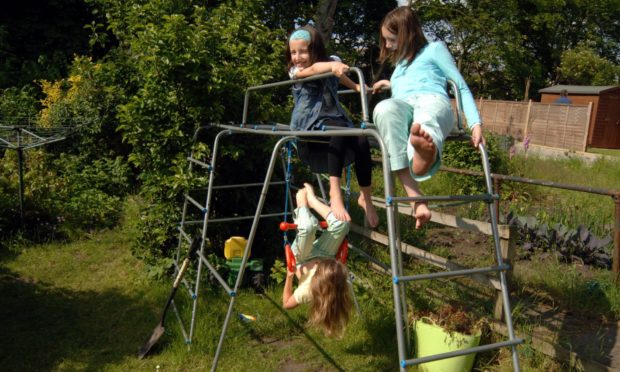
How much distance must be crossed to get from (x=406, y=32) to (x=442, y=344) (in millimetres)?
1890

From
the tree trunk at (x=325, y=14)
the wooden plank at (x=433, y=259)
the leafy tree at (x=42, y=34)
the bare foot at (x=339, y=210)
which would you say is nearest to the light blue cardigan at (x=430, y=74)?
the bare foot at (x=339, y=210)

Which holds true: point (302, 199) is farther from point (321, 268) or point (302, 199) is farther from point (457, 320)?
point (457, 320)

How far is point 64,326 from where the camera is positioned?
434 centimetres

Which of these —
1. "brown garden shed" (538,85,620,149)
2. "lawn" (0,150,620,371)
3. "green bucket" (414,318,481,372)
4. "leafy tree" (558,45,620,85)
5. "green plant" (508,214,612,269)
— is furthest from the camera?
"leafy tree" (558,45,620,85)

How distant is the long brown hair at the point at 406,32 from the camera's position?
9.37 feet

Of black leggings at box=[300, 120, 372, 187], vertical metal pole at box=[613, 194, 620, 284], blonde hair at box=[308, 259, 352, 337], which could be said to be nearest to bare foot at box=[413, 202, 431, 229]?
black leggings at box=[300, 120, 372, 187]

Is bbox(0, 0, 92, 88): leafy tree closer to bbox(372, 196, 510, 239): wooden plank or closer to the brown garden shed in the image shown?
bbox(372, 196, 510, 239): wooden plank

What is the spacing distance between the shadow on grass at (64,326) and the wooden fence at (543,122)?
38.5 ft

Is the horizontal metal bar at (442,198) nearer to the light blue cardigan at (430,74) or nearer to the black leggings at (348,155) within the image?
the light blue cardigan at (430,74)

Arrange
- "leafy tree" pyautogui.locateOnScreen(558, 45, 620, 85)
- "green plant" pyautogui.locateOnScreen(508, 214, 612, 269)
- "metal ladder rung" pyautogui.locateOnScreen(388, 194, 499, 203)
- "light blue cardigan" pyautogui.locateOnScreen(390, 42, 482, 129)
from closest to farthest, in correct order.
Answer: "metal ladder rung" pyautogui.locateOnScreen(388, 194, 499, 203) < "light blue cardigan" pyautogui.locateOnScreen(390, 42, 482, 129) < "green plant" pyautogui.locateOnScreen(508, 214, 612, 269) < "leafy tree" pyautogui.locateOnScreen(558, 45, 620, 85)

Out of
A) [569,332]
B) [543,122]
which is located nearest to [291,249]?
[569,332]

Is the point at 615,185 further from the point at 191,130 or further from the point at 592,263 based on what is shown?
the point at 191,130

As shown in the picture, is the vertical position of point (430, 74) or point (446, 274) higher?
point (430, 74)

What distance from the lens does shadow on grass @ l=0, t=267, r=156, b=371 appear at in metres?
3.87
